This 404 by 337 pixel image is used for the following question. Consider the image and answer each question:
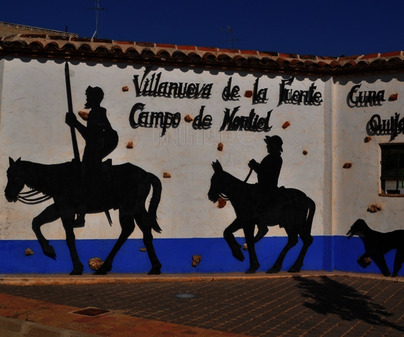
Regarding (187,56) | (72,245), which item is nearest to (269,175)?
(187,56)

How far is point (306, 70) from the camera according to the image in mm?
11070

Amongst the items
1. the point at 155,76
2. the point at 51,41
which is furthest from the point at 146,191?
the point at 51,41

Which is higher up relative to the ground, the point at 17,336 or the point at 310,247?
the point at 310,247

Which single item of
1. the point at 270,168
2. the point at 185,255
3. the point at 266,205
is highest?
the point at 270,168

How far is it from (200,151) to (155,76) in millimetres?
1970

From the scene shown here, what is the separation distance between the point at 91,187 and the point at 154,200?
140cm

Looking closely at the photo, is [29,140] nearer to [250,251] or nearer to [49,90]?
[49,90]

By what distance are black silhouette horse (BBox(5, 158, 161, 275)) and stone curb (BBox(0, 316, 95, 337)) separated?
3.18m

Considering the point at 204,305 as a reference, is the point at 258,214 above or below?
above

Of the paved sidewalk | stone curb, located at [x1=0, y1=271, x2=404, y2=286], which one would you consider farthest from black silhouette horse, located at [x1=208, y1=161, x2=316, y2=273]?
the paved sidewalk

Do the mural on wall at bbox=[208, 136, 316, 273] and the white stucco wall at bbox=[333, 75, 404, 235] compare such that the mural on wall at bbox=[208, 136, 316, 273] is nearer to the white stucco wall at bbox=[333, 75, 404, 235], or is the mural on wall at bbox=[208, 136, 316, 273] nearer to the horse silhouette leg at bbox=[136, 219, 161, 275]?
the white stucco wall at bbox=[333, 75, 404, 235]

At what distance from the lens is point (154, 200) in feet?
33.9

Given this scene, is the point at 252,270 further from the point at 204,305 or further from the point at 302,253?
the point at 204,305

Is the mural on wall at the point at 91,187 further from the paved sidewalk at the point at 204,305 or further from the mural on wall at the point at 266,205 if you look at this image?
the mural on wall at the point at 266,205
